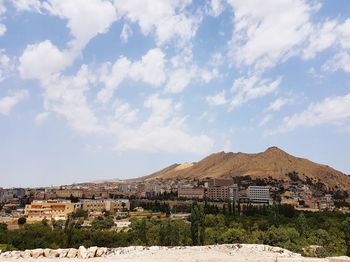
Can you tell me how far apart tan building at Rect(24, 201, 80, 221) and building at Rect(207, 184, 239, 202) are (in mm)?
51651

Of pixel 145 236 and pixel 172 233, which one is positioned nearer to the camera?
A: pixel 172 233

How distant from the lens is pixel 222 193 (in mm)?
125938

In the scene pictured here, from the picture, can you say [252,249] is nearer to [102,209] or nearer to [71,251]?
[71,251]

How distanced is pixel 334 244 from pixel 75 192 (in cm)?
10138

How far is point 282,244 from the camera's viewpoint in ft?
124

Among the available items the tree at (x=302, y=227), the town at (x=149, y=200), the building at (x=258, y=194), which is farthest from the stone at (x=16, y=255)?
the building at (x=258, y=194)

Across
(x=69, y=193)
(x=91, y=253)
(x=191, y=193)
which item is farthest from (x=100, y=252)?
(x=69, y=193)

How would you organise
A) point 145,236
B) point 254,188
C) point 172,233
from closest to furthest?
1. point 172,233
2. point 145,236
3. point 254,188

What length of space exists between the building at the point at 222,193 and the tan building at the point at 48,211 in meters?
51.7

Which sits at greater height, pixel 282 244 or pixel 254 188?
pixel 254 188

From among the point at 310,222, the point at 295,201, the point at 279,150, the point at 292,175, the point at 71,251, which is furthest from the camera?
the point at 279,150

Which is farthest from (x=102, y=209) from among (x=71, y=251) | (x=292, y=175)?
(x=292, y=175)

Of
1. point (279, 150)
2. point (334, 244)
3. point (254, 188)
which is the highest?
point (279, 150)

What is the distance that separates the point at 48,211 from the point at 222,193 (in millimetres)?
60266
